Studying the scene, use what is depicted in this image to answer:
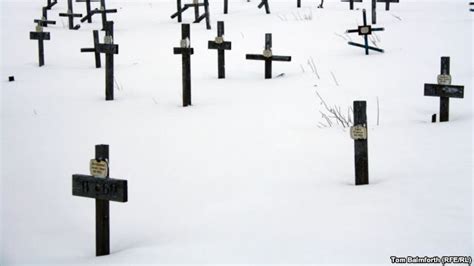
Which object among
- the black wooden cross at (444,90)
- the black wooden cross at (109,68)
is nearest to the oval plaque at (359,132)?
the black wooden cross at (444,90)

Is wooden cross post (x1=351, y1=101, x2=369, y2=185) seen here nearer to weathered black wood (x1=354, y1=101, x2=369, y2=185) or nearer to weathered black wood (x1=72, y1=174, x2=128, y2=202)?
weathered black wood (x1=354, y1=101, x2=369, y2=185)

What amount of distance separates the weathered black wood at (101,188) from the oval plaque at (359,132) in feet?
7.18

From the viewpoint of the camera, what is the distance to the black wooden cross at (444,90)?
23.5ft

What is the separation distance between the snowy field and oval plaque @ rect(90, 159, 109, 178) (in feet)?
1.88

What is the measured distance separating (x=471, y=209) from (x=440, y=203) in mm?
243

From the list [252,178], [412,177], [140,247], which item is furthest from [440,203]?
[140,247]

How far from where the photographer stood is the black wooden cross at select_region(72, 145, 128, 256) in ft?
12.9

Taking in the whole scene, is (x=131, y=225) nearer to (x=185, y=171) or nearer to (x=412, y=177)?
(x=185, y=171)

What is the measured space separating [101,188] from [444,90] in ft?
15.6

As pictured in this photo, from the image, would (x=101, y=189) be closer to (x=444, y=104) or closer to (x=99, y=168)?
(x=99, y=168)

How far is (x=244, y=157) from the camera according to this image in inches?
253

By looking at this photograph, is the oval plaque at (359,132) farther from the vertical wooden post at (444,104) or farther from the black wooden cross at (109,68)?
the black wooden cross at (109,68)

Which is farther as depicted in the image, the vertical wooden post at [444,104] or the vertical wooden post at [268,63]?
the vertical wooden post at [268,63]

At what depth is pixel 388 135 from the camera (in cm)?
691
